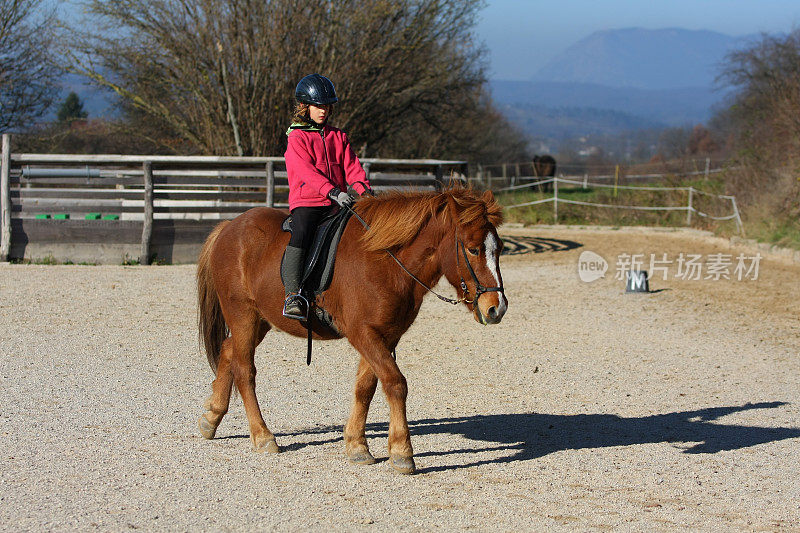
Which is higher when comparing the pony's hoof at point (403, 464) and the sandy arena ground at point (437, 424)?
the pony's hoof at point (403, 464)

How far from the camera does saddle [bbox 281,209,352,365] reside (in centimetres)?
562

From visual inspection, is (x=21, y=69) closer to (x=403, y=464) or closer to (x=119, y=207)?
(x=119, y=207)

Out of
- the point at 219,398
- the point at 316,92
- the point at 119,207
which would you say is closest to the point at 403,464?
the point at 219,398

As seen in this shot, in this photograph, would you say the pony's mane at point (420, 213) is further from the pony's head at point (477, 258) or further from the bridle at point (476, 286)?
the bridle at point (476, 286)

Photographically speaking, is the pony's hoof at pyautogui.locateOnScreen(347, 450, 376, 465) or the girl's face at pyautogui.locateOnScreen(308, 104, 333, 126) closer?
the pony's hoof at pyautogui.locateOnScreen(347, 450, 376, 465)

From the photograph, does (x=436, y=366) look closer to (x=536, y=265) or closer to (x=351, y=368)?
(x=351, y=368)

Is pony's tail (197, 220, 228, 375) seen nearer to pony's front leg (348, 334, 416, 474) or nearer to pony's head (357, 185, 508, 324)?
pony's head (357, 185, 508, 324)

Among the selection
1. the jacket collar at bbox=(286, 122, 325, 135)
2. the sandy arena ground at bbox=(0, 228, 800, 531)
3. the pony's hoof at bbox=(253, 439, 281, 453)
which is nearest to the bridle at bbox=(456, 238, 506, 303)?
the sandy arena ground at bbox=(0, 228, 800, 531)

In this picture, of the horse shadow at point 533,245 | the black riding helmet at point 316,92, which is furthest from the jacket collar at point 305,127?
the horse shadow at point 533,245

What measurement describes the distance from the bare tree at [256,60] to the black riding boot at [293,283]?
16.4 metres

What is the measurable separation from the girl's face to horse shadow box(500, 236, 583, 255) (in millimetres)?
13686

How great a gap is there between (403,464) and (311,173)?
2086 mm

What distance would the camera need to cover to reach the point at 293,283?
561 cm

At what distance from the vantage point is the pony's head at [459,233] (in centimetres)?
509
